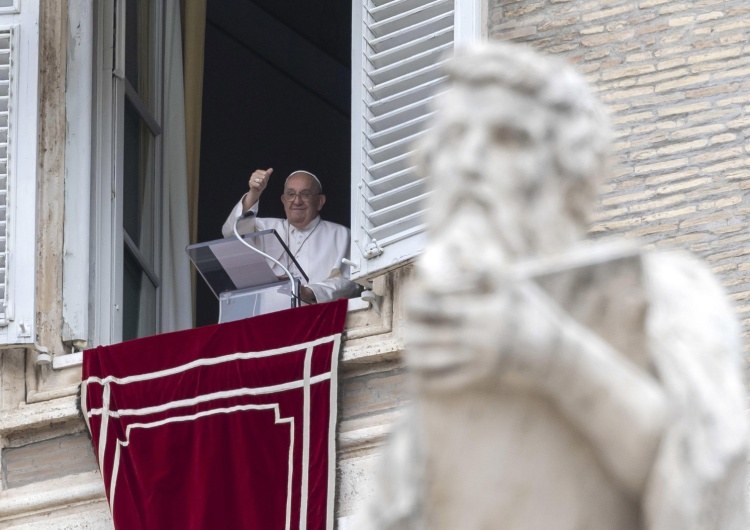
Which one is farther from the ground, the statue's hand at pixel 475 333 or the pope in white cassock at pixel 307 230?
the statue's hand at pixel 475 333

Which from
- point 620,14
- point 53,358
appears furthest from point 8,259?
point 620,14

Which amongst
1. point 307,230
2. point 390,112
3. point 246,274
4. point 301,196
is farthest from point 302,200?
point 390,112

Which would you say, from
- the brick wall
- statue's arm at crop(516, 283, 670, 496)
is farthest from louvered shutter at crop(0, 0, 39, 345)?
statue's arm at crop(516, 283, 670, 496)

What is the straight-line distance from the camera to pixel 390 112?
29.4 ft

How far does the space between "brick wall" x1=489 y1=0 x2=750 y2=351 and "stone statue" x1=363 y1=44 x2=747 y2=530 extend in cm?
561

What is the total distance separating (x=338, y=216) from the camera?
1405cm

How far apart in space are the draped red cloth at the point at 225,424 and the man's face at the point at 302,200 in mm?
1149

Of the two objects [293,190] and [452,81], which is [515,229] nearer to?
[452,81]

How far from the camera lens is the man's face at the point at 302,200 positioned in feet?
33.8

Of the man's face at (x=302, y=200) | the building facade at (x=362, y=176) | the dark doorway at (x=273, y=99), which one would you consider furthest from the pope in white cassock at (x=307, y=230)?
the dark doorway at (x=273, y=99)

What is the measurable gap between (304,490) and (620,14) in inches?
76.1

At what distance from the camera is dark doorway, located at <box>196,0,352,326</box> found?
13.8 m

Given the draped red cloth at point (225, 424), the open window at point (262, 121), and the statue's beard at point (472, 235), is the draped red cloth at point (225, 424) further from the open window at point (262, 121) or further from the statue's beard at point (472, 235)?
the statue's beard at point (472, 235)

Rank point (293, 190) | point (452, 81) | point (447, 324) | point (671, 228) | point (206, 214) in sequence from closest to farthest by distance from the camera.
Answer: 1. point (447, 324)
2. point (452, 81)
3. point (671, 228)
4. point (293, 190)
5. point (206, 214)
